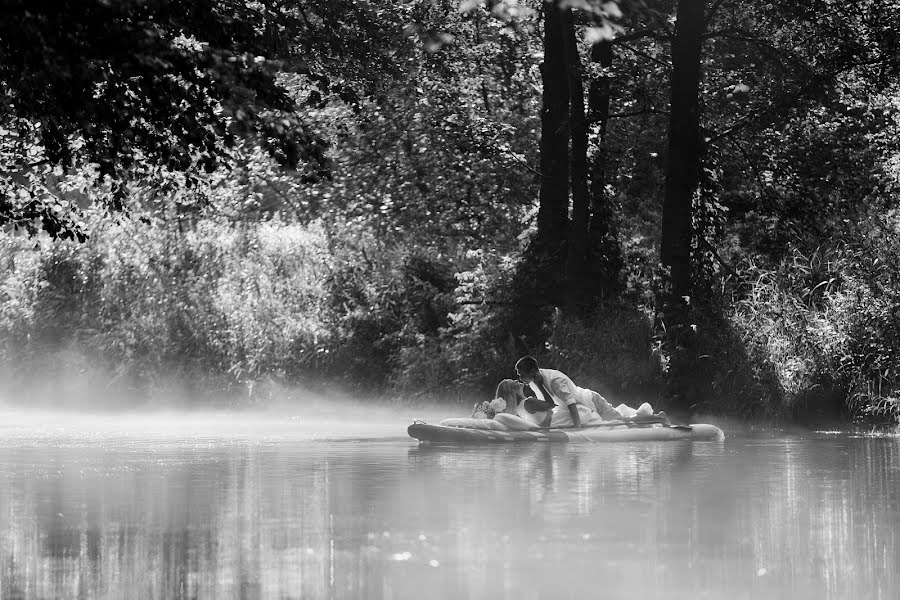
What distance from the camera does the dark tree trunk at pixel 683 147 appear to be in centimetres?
2780

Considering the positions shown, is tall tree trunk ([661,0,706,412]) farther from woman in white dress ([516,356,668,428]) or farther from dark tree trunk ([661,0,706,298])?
woman in white dress ([516,356,668,428])

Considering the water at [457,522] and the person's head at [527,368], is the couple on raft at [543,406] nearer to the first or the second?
the person's head at [527,368]

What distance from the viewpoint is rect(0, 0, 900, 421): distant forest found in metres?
25.4

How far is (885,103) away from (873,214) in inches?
94.2

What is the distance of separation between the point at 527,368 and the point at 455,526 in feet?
33.7

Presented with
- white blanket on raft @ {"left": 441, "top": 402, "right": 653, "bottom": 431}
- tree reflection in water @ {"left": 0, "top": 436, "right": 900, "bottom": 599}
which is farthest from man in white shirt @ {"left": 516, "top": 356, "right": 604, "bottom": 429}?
tree reflection in water @ {"left": 0, "top": 436, "right": 900, "bottom": 599}

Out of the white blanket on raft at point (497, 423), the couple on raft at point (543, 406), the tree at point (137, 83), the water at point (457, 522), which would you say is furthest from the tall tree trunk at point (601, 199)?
the tree at point (137, 83)

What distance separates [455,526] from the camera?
11578 millimetres

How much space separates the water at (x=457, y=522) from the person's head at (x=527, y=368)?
1.17 metres

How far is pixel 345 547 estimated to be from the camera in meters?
10.5

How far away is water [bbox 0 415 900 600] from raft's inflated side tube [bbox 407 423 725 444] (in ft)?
1.41

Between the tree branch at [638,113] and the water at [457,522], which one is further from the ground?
the tree branch at [638,113]

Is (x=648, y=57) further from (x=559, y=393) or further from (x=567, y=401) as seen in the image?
A: (x=567, y=401)

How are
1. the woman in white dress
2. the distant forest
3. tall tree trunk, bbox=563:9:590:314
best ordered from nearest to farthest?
the woman in white dress
the distant forest
tall tree trunk, bbox=563:9:590:314
